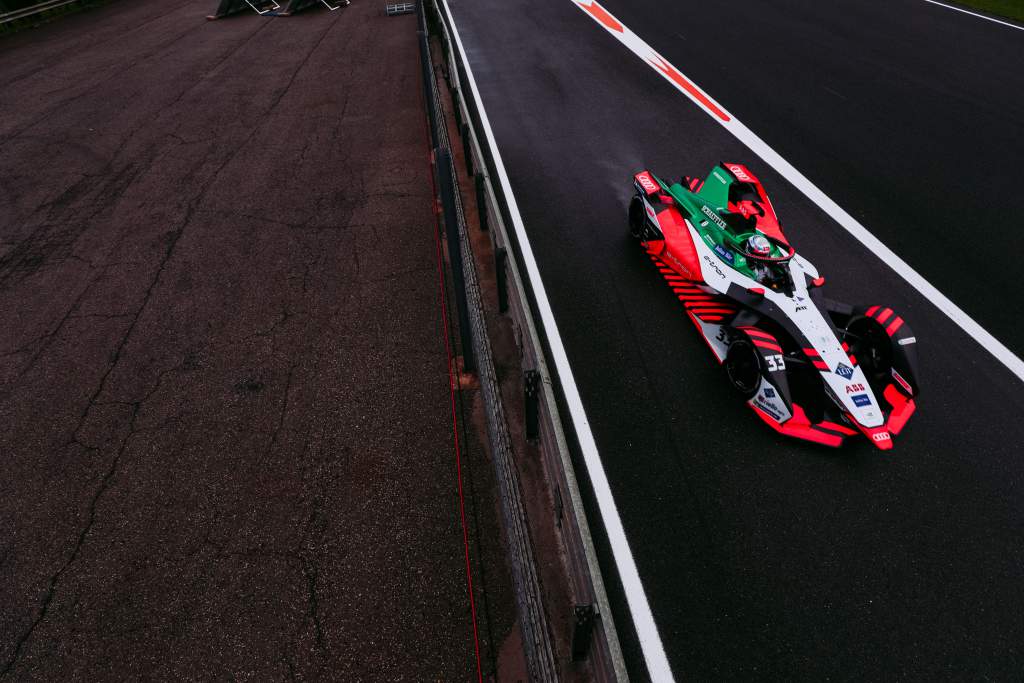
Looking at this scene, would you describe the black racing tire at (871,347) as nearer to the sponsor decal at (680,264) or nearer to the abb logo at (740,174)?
the sponsor decal at (680,264)

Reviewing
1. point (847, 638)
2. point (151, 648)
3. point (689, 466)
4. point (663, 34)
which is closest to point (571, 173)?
point (689, 466)

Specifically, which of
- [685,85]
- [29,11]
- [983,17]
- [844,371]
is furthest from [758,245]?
[29,11]

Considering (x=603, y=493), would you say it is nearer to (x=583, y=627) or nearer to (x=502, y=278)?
(x=583, y=627)

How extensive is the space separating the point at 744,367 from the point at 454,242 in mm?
3106

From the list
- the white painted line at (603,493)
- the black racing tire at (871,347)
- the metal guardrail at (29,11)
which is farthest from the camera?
the metal guardrail at (29,11)

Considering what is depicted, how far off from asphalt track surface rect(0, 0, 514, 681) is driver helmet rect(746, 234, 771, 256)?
3.47 m

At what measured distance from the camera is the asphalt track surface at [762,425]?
12.5ft

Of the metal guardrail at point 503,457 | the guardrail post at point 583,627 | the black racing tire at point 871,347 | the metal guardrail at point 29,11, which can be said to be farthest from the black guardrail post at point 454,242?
the metal guardrail at point 29,11

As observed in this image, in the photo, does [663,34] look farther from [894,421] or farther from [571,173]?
[894,421]

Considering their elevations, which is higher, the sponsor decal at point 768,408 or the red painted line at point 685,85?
the red painted line at point 685,85

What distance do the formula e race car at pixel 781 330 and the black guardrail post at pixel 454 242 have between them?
8.64 feet

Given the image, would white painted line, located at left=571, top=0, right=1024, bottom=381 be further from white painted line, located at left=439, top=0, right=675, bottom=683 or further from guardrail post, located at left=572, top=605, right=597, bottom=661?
guardrail post, located at left=572, top=605, right=597, bottom=661

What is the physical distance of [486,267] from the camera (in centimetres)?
711

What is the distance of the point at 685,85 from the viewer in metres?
11.9
